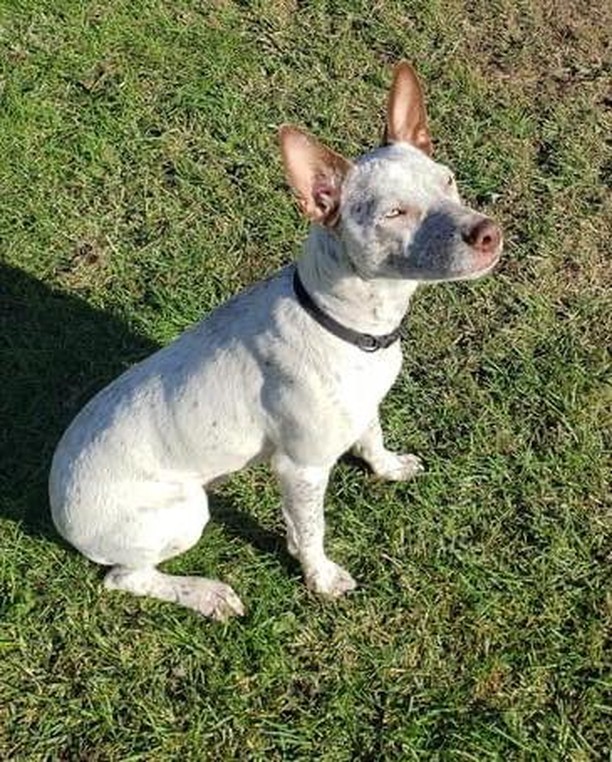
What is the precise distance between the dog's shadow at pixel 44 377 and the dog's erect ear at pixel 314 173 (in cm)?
187

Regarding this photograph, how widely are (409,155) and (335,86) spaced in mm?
3136

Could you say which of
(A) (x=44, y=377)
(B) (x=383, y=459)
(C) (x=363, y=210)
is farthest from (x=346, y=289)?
(A) (x=44, y=377)

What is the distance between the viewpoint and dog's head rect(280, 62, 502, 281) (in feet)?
11.7

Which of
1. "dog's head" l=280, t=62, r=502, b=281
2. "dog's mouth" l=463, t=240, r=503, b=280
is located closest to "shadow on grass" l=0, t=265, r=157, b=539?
"dog's head" l=280, t=62, r=502, b=281

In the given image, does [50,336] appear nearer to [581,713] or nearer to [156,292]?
[156,292]

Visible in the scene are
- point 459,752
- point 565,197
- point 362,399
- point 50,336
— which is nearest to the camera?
point 362,399

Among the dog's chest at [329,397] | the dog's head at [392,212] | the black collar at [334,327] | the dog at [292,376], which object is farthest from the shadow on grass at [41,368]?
the dog's head at [392,212]

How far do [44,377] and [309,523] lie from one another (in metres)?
1.76

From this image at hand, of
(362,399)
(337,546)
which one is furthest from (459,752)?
(362,399)

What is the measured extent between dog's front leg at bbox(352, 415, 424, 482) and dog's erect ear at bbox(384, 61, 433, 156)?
1479mm

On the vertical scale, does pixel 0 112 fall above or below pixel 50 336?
above

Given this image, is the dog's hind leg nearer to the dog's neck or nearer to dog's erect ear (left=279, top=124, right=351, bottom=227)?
the dog's neck

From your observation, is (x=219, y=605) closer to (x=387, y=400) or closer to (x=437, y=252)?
(x=387, y=400)

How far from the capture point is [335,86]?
673cm
